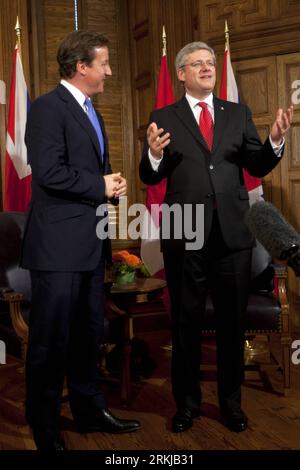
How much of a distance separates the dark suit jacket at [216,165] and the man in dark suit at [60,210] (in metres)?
0.36

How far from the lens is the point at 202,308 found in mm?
2584

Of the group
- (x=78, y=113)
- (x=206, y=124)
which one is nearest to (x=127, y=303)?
(x=206, y=124)

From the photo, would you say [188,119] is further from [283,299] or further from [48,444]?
[48,444]

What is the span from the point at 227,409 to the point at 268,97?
286 cm

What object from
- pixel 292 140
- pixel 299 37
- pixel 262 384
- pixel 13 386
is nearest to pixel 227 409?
pixel 262 384

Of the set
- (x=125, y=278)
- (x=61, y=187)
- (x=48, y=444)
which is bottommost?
(x=48, y=444)

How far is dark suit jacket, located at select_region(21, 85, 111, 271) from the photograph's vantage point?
2125mm

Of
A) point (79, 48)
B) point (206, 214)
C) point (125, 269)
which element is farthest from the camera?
point (125, 269)

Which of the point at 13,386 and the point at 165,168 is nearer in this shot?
the point at 165,168

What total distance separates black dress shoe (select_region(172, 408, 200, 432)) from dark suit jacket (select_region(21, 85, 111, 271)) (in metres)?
0.88

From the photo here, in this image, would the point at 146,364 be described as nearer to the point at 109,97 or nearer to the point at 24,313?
the point at 24,313

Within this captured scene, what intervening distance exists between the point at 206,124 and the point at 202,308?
0.87 metres

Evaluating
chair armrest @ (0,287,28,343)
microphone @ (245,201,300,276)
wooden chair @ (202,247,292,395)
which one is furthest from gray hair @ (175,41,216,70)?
microphone @ (245,201,300,276)

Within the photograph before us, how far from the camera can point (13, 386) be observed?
350 cm
